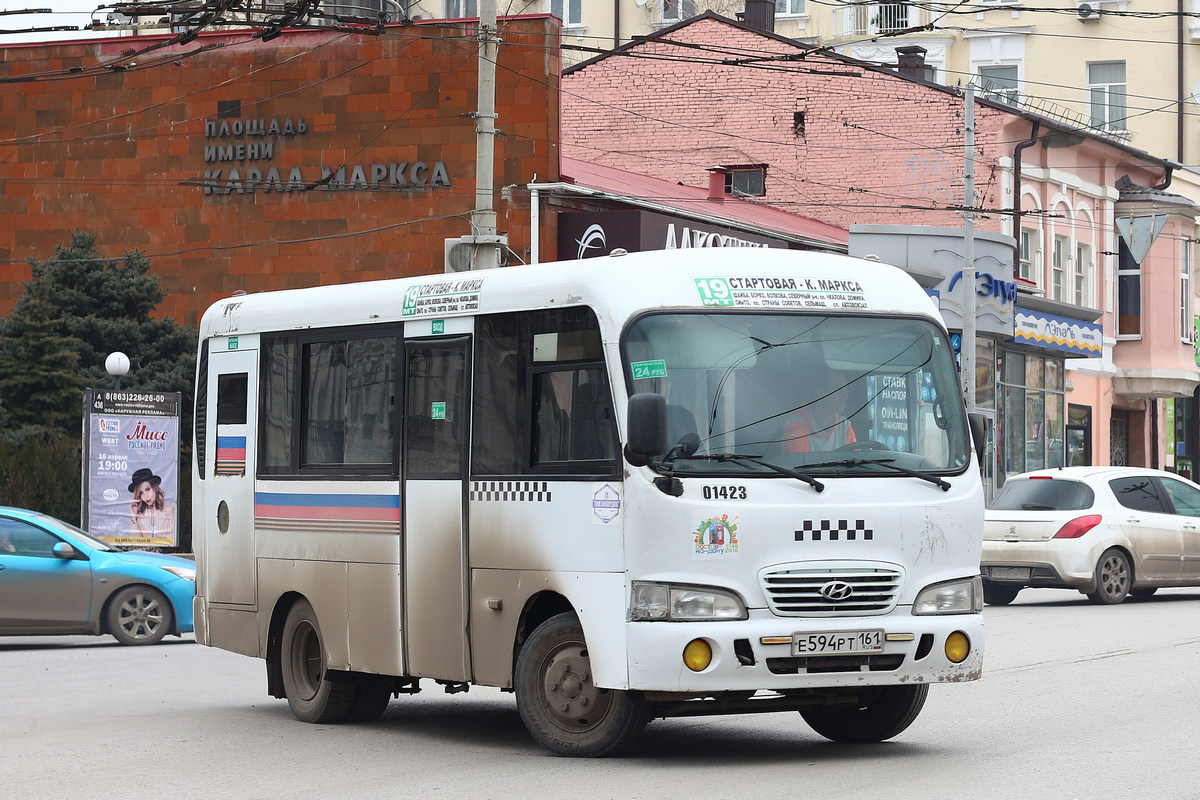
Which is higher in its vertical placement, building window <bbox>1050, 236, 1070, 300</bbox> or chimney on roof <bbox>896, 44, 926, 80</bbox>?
chimney on roof <bbox>896, 44, 926, 80</bbox>

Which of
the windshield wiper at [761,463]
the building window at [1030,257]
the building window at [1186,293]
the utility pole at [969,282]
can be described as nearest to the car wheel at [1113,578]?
the utility pole at [969,282]

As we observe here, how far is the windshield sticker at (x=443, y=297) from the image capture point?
1020cm

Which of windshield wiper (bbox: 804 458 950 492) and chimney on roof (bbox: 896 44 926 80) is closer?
windshield wiper (bbox: 804 458 950 492)

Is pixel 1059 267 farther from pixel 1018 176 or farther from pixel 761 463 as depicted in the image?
pixel 761 463

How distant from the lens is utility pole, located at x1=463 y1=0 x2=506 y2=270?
20203 mm

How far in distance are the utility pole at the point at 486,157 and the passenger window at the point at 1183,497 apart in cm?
854

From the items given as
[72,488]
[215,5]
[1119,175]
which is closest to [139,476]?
[72,488]

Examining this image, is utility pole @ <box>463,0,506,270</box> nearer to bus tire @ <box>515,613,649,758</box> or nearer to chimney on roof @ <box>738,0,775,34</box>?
bus tire @ <box>515,613,649,758</box>

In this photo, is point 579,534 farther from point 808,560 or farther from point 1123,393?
point 1123,393

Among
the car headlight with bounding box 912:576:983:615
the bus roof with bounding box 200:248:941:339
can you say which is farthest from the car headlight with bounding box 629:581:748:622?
the bus roof with bounding box 200:248:941:339

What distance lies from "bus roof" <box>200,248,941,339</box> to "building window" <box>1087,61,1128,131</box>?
170 feet

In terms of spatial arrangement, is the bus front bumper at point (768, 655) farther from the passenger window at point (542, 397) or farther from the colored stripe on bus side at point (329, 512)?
the colored stripe on bus side at point (329, 512)

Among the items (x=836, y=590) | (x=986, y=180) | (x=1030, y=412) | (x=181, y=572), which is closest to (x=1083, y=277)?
(x=1030, y=412)

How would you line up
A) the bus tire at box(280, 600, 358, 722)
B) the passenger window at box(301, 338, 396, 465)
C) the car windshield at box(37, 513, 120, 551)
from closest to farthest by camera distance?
1. the passenger window at box(301, 338, 396, 465)
2. the bus tire at box(280, 600, 358, 722)
3. the car windshield at box(37, 513, 120, 551)
